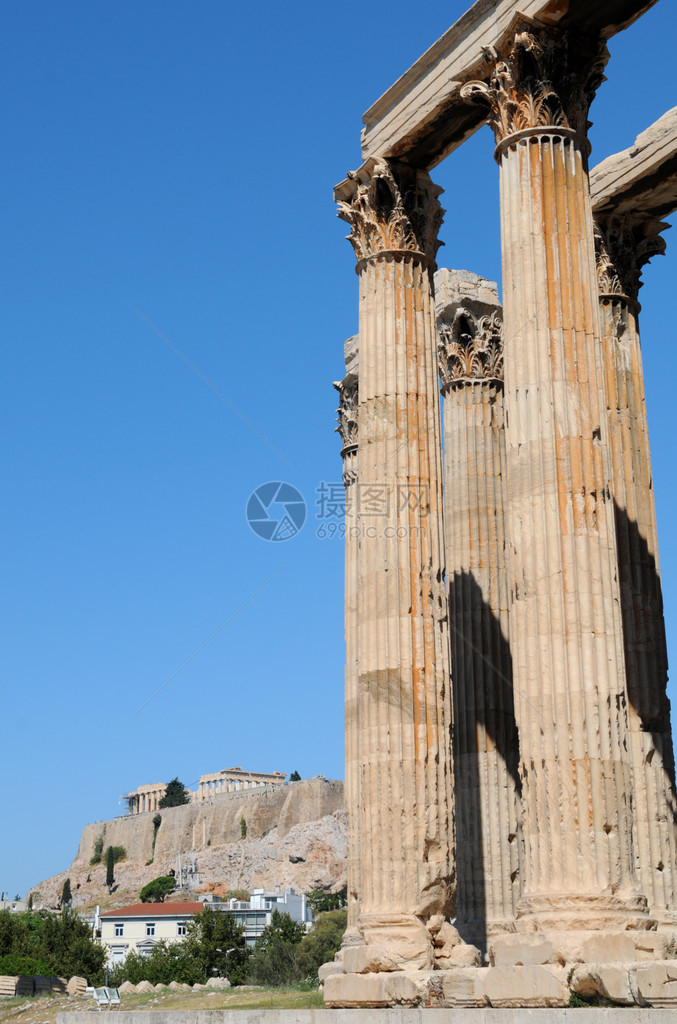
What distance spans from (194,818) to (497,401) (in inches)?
5195

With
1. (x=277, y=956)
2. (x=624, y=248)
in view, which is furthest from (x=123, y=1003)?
(x=624, y=248)

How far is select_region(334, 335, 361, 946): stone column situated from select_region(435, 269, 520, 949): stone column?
1.98m

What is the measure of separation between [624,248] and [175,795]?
165 metres

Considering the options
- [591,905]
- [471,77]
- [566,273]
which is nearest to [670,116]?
[471,77]

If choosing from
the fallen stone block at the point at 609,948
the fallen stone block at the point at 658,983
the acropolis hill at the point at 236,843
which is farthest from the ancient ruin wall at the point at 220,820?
the fallen stone block at the point at 658,983

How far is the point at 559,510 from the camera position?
1526 centimetres

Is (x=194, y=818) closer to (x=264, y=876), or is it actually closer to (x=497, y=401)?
(x=264, y=876)

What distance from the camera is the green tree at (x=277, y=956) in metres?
62.2

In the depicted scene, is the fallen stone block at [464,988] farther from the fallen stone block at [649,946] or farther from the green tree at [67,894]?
the green tree at [67,894]

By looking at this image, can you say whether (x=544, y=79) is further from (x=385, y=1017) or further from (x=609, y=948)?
(x=385, y=1017)

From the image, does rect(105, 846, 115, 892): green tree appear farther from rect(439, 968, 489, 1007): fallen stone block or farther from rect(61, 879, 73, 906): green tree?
rect(439, 968, 489, 1007): fallen stone block

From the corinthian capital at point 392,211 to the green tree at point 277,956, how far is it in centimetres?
4434

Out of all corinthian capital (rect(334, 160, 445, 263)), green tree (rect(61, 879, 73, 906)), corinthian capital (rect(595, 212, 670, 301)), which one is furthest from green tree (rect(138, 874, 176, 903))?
corinthian capital (rect(334, 160, 445, 263))

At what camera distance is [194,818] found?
487 ft
